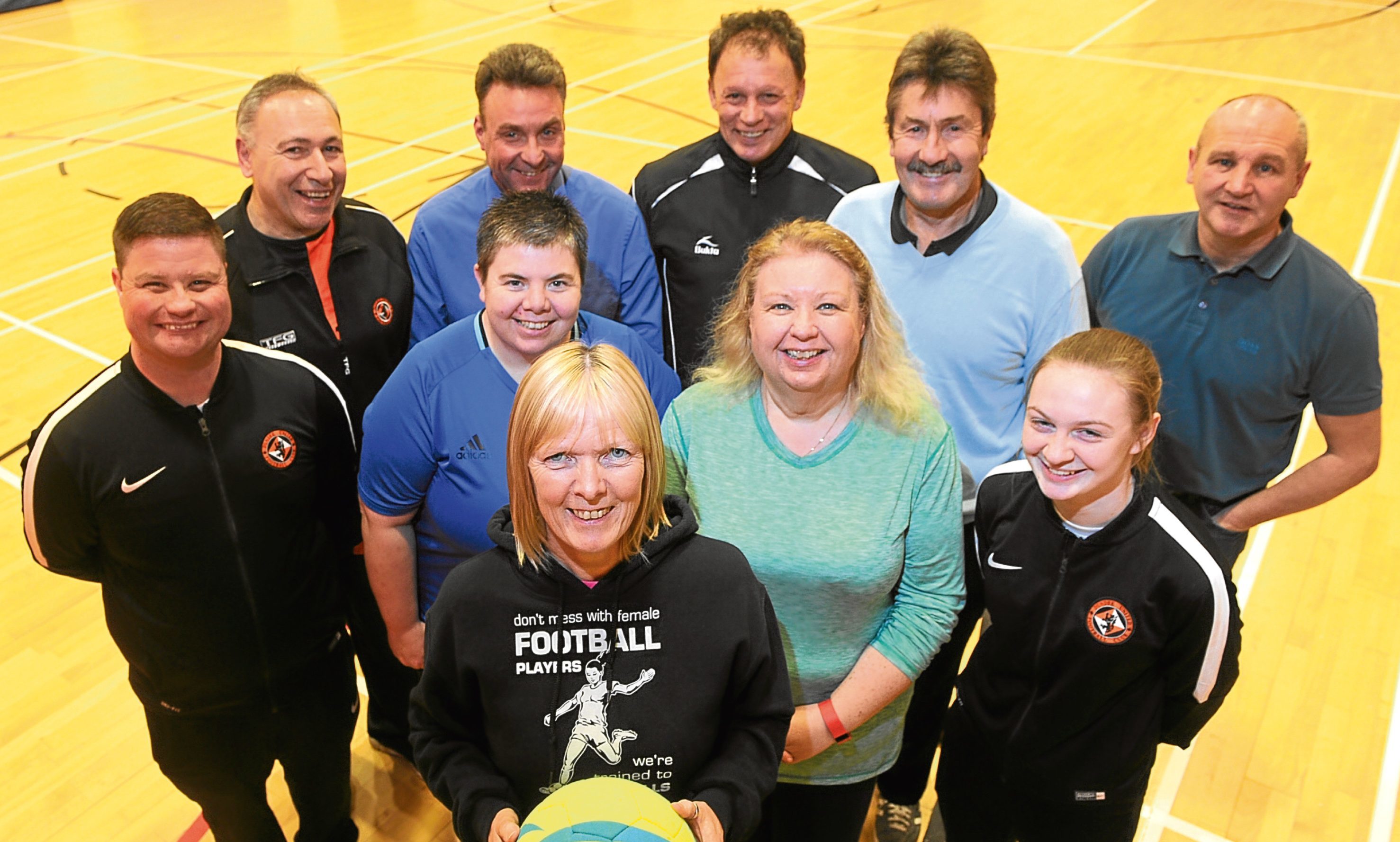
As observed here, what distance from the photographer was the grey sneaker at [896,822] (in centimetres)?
351

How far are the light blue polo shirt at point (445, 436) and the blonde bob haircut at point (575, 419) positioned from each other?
2.19 feet

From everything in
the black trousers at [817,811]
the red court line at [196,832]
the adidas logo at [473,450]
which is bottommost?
the red court line at [196,832]

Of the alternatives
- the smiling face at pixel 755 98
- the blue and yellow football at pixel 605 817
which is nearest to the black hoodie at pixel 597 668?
the blue and yellow football at pixel 605 817

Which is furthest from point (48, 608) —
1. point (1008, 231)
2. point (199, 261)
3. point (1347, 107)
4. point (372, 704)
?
point (1347, 107)

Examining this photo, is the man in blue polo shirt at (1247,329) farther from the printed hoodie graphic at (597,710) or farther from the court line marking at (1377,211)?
the court line marking at (1377,211)

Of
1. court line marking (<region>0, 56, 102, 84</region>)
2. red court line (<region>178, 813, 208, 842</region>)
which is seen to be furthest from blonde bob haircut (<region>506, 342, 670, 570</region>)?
court line marking (<region>0, 56, 102, 84</region>)

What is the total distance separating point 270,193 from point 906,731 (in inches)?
105

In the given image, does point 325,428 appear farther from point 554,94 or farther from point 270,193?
point 554,94

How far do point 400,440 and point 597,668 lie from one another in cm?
96

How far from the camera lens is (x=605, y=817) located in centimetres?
174

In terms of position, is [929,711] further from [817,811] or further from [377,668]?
[377,668]

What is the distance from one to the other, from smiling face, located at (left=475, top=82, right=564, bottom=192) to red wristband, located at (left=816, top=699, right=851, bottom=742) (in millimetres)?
1947

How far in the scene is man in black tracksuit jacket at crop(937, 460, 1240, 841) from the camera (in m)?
2.37

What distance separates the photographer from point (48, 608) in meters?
4.57
